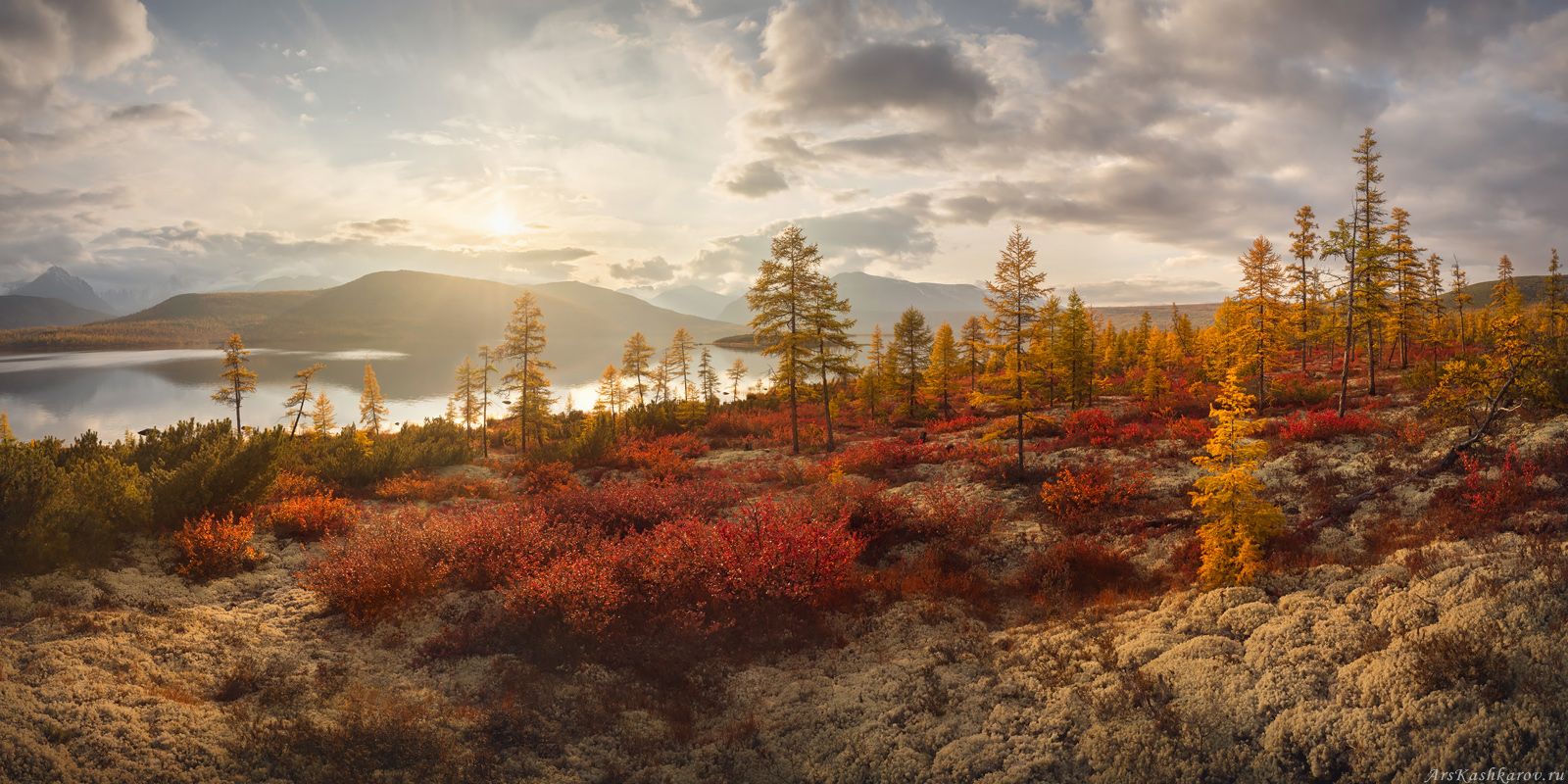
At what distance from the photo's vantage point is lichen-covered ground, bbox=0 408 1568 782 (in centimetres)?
479

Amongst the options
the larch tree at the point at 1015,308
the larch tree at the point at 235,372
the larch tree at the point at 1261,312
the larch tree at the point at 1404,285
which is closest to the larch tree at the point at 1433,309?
the larch tree at the point at 1404,285

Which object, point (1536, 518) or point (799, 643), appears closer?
point (1536, 518)

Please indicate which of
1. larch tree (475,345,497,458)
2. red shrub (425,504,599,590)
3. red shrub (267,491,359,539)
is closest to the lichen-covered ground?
red shrub (425,504,599,590)

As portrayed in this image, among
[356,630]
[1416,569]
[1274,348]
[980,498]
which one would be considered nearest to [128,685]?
[356,630]

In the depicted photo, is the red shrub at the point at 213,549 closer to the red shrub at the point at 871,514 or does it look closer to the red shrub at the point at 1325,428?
the red shrub at the point at 871,514

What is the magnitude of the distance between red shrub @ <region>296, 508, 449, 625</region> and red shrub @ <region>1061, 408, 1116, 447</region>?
19.0m

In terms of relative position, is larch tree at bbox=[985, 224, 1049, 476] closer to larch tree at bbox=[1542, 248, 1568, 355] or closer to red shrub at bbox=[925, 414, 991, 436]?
red shrub at bbox=[925, 414, 991, 436]

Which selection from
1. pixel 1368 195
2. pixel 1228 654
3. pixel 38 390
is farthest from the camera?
pixel 38 390

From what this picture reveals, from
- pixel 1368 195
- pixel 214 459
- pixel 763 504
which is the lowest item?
pixel 763 504

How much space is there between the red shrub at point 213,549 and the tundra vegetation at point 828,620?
48 mm

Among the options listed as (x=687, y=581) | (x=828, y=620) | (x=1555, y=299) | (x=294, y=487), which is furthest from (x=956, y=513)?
(x=1555, y=299)

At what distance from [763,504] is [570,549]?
3.49 meters

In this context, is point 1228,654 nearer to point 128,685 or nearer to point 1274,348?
point 128,685

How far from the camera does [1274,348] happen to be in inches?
1037
